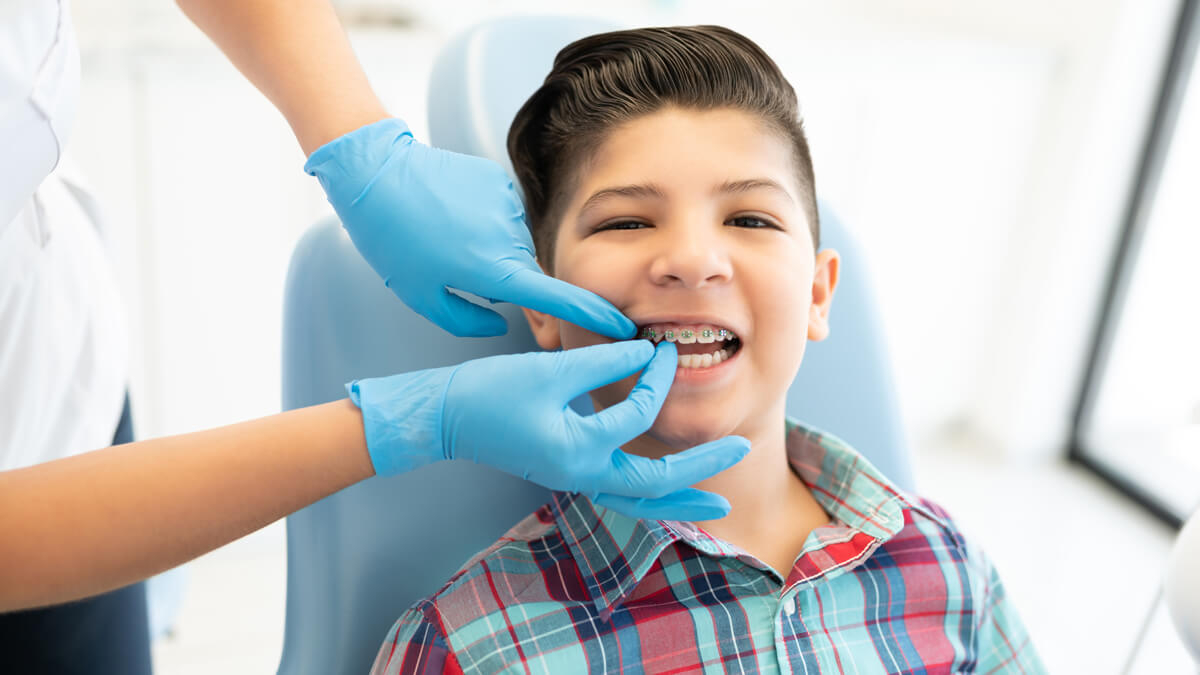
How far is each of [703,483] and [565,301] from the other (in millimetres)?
304

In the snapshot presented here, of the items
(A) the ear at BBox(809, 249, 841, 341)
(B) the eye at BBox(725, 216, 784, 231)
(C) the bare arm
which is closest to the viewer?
(C) the bare arm

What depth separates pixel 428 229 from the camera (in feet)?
2.91

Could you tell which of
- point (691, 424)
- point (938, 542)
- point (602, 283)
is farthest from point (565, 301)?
point (938, 542)

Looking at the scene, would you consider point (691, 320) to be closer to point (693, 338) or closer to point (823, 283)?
point (693, 338)

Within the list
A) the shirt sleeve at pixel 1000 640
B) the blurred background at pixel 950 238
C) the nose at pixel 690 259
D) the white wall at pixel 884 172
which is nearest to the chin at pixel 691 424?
the nose at pixel 690 259

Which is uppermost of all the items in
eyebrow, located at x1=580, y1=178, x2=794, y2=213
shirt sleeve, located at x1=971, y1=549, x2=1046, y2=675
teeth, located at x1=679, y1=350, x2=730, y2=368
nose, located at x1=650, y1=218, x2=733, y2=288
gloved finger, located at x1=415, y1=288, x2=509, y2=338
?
eyebrow, located at x1=580, y1=178, x2=794, y2=213

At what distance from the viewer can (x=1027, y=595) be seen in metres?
2.16

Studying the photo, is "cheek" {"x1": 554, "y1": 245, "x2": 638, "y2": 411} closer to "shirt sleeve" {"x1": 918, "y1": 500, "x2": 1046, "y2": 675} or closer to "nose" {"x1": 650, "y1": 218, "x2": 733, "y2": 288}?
"nose" {"x1": 650, "y1": 218, "x2": 733, "y2": 288}

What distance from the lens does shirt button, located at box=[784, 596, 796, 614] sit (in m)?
0.91

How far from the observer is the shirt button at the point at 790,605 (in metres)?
0.91

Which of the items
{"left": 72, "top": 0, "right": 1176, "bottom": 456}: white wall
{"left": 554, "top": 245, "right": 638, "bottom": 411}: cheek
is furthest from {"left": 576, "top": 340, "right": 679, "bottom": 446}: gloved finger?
{"left": 72, "top": 0, "right": 1176, "bottom": 456}: white wall

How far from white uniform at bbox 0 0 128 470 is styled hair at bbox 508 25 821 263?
483 mm

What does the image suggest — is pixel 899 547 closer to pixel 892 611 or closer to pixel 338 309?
pixel 892 611

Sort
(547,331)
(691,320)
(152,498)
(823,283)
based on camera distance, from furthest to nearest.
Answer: (823,283) < (547,331) < (691,320) < (152,498)
